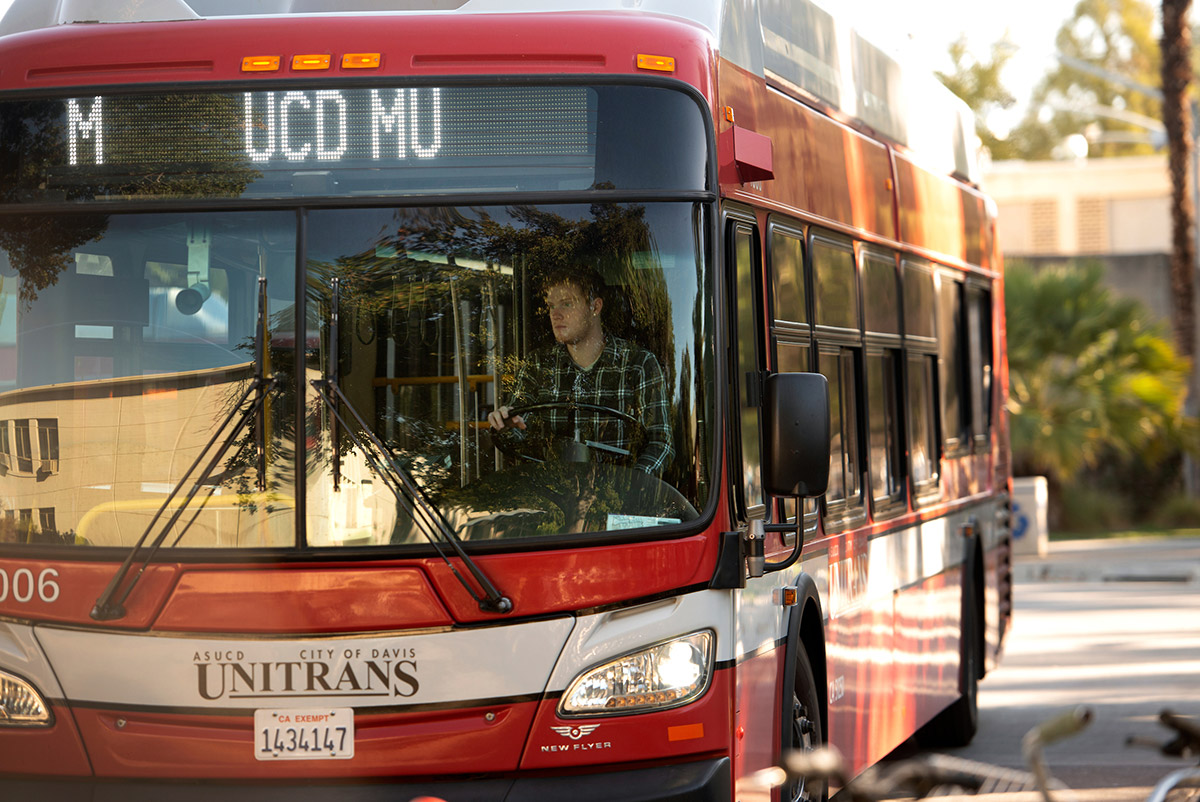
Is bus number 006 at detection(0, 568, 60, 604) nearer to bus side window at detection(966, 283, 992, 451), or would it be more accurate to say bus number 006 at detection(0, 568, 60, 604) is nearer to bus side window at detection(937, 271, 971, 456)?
bus side window at detection(937, 271, 971, 456)

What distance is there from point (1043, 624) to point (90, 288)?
1360 centimetres

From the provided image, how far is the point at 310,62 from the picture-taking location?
5.56 meters

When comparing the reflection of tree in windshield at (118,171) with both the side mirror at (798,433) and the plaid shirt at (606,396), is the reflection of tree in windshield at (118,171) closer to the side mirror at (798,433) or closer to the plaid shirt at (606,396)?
the plaid shirt at (606,396)

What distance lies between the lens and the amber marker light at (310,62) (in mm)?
5551

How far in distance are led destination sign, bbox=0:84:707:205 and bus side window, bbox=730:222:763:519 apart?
47 cm

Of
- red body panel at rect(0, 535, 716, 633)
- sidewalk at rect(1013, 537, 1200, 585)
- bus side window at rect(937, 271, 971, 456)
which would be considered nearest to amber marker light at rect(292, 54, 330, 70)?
red body panel at rect(0, 535, 716, 633)

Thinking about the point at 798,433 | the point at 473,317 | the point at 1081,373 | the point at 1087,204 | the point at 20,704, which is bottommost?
the point at 20,704

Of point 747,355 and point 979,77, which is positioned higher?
point 979,77

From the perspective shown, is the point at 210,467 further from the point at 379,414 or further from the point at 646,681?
the point at 646,681

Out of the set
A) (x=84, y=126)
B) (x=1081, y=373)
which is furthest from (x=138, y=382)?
(x=1081, y=373)

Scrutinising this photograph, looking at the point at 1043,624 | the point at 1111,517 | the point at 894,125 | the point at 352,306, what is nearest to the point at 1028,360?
the point at 1111,517

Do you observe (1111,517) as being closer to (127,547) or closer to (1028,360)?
(1028,360)

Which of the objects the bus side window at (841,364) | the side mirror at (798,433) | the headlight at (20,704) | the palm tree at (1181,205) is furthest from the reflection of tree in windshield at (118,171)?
the palm tree at (1181,205)

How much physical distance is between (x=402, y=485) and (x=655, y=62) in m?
1.51
